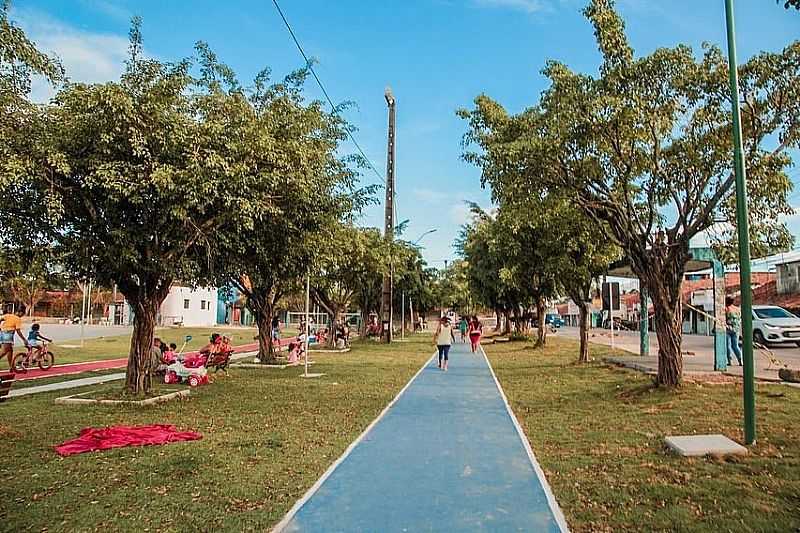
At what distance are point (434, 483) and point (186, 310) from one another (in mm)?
69273

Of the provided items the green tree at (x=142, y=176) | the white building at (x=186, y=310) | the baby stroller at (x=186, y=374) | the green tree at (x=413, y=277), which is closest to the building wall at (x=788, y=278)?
the green tree at (x=413, y=277)

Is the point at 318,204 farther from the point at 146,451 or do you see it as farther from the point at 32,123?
the point at 146,451

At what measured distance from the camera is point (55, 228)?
1134 cm

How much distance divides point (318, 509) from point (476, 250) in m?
29.5

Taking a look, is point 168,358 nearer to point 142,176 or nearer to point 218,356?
point 218,356

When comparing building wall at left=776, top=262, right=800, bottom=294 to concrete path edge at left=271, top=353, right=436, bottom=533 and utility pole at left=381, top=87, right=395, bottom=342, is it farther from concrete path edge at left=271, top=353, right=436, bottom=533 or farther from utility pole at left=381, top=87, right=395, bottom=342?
concrete path edge at left=271, top=353, right=436, bottom=533

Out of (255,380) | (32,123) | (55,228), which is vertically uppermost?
(32,123)

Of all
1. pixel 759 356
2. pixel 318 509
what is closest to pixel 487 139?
pixel 318 509

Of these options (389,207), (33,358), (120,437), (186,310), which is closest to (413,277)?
(389,207)

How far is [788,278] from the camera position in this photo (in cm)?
4612

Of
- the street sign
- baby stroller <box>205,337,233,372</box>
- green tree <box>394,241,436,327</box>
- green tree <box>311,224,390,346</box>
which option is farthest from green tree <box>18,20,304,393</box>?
green tree <box>394,241,436,327</box>

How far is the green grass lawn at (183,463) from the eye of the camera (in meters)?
5.45

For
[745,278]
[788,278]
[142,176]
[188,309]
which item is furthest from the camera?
[188,309]

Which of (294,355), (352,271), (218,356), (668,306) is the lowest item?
(294,355)
